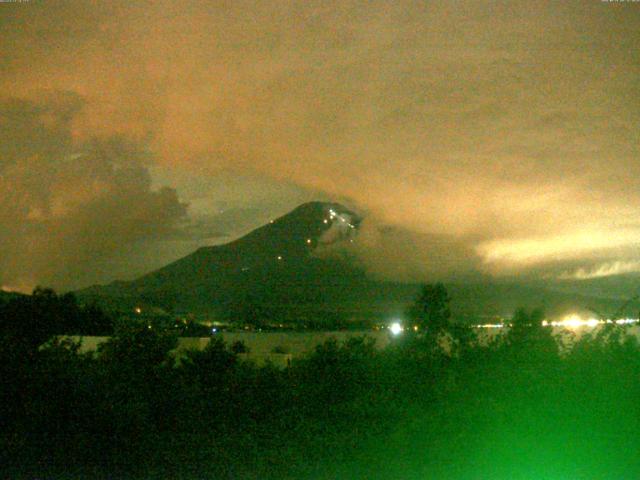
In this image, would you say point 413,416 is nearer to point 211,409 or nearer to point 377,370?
point 377,370

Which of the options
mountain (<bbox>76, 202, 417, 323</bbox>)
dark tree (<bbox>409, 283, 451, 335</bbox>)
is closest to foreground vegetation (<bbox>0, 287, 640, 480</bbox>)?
dark tree (<bbox>409, 283, 451, 335</bbox>)

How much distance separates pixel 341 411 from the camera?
Result: 37.3 ft

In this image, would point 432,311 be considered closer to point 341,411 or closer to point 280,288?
point 341,411

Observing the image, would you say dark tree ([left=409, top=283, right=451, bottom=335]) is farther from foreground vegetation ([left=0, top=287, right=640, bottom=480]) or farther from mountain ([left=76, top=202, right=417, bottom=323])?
mountain ([left=76, top=202, right=417, bottom=323])

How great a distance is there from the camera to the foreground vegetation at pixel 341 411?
967cm

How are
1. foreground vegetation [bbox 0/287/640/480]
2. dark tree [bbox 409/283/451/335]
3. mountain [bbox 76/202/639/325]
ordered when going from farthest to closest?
mountain [bbox 76/202/639/325], dark tree [bbox 409/283/451/335], foreground vegetation [bbox 0/287/640/480]

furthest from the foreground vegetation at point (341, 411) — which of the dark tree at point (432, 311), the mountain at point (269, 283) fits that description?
the mountain at point (269, 283)

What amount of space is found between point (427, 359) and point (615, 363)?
116 inches

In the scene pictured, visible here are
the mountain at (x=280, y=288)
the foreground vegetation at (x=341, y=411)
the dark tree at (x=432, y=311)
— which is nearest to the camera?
the foreground vegetation at (x=341, y=411)

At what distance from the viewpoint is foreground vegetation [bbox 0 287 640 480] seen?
9.67 metres

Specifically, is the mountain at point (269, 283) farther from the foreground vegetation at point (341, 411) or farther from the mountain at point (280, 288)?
the foreground vegetation at point (341, 411)

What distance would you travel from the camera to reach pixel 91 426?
1006 centimetres

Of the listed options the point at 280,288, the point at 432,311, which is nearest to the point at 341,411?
the point at 432,311

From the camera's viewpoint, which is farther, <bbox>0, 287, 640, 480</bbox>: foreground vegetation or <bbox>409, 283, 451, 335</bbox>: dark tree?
<bbox>409, 283, 451, 335</bbox>: dark tree
